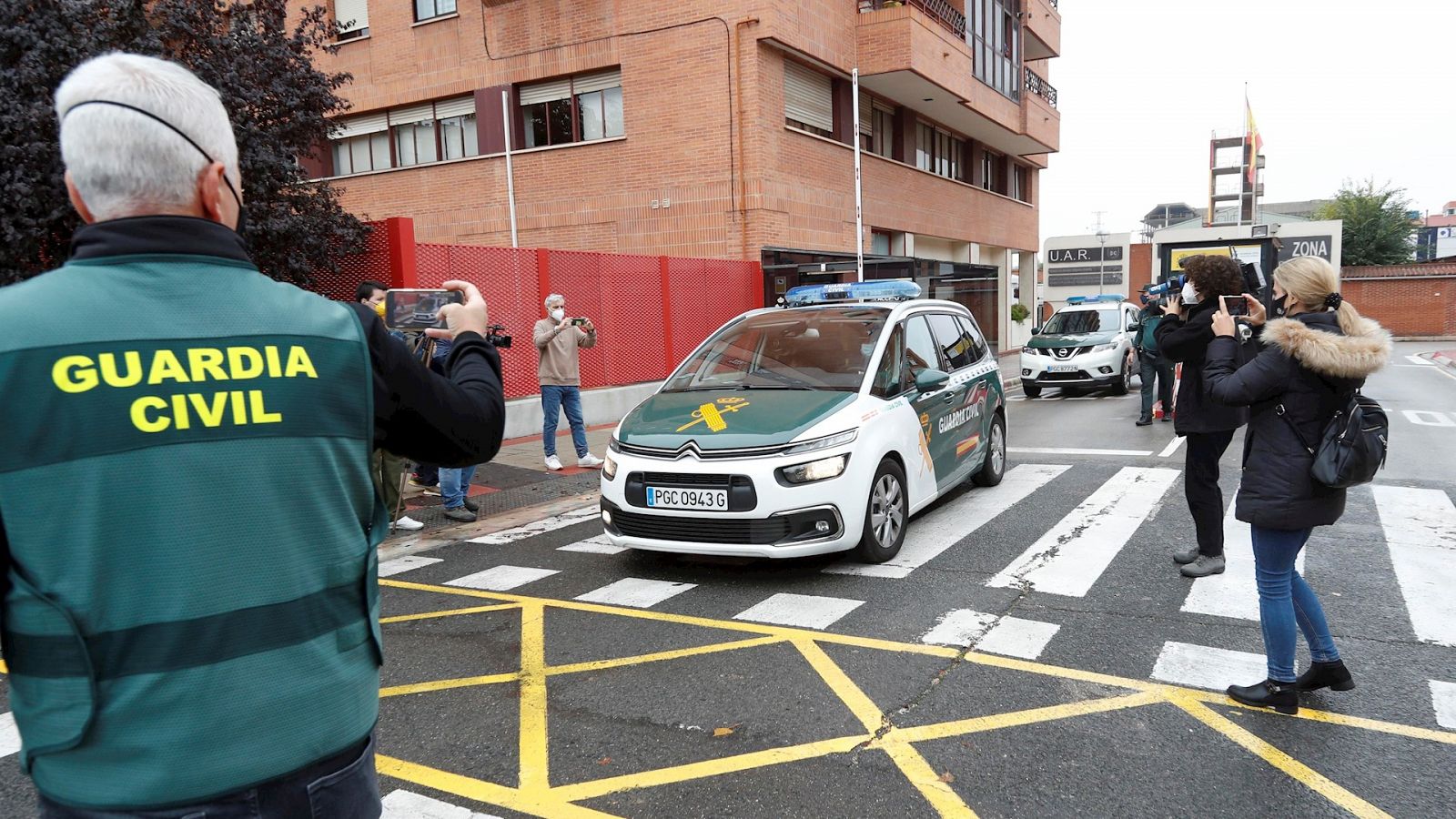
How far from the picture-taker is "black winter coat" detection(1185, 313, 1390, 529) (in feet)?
11.8

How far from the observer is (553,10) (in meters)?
18.0

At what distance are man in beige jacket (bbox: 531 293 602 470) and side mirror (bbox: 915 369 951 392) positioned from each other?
14.8 ft

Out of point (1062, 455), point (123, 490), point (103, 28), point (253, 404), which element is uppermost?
point (103, 28)

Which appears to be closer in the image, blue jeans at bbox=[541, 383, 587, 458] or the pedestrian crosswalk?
the pedestrian crosswalk

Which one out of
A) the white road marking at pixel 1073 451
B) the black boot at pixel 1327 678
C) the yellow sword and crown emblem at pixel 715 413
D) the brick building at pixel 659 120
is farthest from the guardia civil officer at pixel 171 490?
the brick building at pixel 659 120

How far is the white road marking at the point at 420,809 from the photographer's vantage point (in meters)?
3.07

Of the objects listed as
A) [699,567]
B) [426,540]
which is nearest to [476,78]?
[426,540]

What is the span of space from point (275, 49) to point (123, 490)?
10.6 m

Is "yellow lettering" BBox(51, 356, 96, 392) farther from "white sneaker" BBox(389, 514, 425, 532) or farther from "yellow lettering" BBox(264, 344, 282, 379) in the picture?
"white sneaker" BBox(389, 514, 425, 532)

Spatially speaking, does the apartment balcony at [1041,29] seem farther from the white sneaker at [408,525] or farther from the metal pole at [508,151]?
the white sneaker at [408,525]

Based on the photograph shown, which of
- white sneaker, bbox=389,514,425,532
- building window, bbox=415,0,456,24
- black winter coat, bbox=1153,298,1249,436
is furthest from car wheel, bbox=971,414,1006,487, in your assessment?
building window, bbox=415,0,456,24

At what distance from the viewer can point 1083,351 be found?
672 inches

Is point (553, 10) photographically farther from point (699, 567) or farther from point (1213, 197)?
point (1213, 197)

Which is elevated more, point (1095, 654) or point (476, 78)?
point (476, 78)
